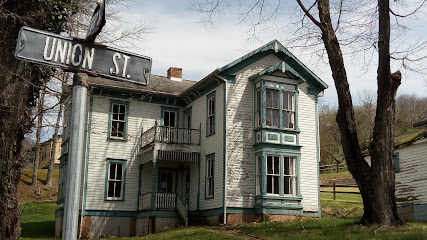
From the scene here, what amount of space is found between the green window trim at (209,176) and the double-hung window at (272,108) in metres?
3.29

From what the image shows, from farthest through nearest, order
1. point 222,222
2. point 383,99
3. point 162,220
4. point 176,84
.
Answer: point 176,84 < point 162,220 < point 222,222 < point 383,99

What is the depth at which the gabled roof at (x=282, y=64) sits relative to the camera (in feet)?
73.9

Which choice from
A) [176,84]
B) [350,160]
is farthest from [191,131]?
[350,160]

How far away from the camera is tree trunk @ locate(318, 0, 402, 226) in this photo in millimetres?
15188

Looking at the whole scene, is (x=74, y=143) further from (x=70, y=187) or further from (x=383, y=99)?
(x=383, y=99)

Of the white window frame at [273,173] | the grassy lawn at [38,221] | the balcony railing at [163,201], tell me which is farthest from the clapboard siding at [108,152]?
the white window frame at [273,173]

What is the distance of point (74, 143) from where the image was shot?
9.80 ft

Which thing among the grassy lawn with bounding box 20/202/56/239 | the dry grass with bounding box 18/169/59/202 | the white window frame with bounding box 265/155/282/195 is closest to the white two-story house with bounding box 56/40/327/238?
the white window frame with bounding box 265/155/282/195

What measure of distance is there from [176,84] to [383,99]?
15.1 m

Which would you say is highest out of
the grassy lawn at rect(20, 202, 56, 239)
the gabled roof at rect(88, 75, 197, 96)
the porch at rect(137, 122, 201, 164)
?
the gabled roof at rect(88, 75, 197, 96)

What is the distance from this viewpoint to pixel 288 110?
22922 millimetres

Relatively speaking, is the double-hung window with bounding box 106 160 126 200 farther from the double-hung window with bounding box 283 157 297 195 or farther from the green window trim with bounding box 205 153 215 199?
the double-hung window with bounding box 283 157 297 195

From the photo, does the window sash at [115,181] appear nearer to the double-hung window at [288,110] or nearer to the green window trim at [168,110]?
the green window trim at [168,110]

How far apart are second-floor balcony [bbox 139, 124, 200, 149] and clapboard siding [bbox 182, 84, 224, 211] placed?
506mm
